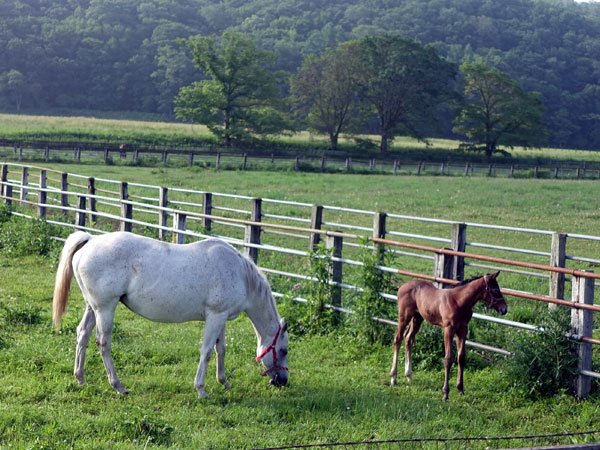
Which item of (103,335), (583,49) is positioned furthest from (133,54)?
(103,335)

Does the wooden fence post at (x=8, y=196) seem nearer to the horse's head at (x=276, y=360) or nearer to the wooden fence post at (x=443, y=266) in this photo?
the horse's head at (x=276, y=360)

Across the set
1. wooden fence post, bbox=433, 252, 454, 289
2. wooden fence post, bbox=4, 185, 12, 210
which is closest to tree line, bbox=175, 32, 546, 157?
wooden fence post, bbox=4, 185, 12, 210

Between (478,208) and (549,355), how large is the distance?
599 inches

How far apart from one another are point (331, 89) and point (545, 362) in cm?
5746

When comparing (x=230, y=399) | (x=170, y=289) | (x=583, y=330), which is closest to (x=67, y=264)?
(x=170, y=289)

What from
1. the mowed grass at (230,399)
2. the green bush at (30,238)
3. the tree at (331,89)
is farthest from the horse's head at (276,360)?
the tree at (331,89)

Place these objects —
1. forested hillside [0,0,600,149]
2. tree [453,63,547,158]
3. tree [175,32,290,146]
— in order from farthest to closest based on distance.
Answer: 1. forested hillside [0,0,600,149]
2. tree [453,63,547,158]
3. tree [175,32,290,146]

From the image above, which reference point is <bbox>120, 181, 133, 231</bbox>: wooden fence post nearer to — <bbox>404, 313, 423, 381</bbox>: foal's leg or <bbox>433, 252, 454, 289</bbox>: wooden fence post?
<bbox>433, 252, 454, 289</bbox>: wooden fence post

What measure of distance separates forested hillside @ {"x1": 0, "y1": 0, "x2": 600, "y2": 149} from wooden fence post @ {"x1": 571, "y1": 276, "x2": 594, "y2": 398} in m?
86.5

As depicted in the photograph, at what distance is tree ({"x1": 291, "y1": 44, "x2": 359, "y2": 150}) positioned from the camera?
61750mm

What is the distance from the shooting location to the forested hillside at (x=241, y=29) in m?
87.4

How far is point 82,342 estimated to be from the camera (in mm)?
5938

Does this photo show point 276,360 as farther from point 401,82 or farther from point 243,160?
point 401,82

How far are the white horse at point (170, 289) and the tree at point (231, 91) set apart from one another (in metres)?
45.9
